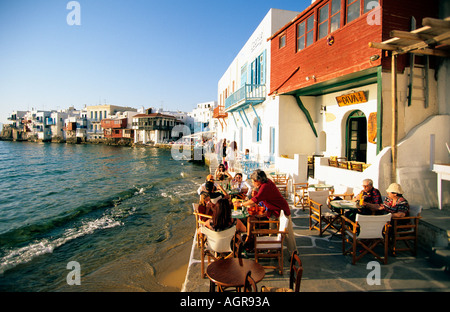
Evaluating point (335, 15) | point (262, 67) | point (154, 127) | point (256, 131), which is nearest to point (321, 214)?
point (335, 15)

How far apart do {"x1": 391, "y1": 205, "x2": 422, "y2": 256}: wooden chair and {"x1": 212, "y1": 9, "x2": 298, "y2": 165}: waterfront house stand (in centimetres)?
678

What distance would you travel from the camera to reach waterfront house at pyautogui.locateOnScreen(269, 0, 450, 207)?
6086 mm

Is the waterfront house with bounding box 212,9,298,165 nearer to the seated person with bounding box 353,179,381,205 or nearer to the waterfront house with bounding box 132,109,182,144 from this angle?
the seated person with bounding box 353,179,381,205

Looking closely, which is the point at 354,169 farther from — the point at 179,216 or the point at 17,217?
the point at 17,217

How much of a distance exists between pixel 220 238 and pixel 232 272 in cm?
100

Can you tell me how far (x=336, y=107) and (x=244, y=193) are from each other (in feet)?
19.6

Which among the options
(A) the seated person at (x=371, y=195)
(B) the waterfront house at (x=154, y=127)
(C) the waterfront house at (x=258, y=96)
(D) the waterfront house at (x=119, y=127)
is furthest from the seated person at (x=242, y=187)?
(D) the waterfront house at (x=119, y=127)

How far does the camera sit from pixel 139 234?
26.8 feet

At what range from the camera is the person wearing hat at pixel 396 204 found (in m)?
→ 4.57

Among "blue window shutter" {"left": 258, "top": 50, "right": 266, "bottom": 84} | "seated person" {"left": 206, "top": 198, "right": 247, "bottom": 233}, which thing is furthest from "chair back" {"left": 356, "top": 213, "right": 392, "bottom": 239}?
"blue window shutter" {"left": 258, "top": 50, "right": 266, "bottom": 84}

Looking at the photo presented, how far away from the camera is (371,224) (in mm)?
4133

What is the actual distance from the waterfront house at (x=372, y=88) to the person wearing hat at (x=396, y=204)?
123 cm

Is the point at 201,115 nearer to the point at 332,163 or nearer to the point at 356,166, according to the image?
the point at 332,163

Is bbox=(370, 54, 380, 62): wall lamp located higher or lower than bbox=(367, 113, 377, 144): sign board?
higher
